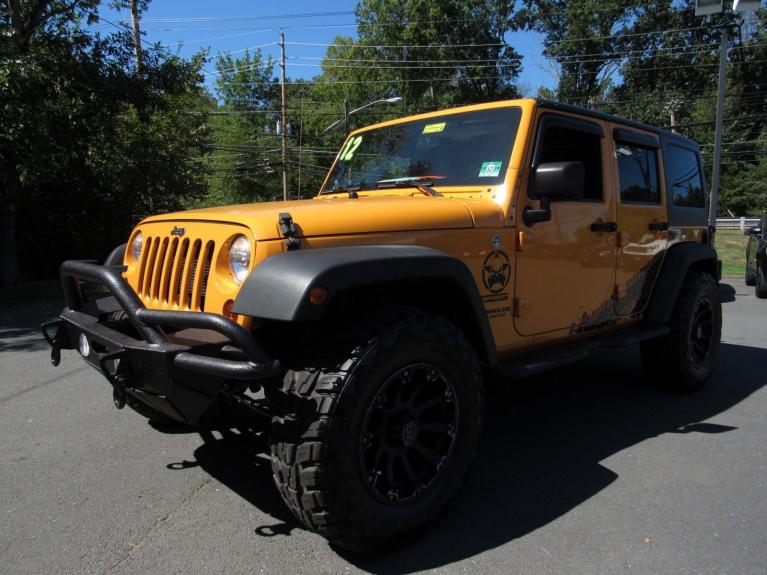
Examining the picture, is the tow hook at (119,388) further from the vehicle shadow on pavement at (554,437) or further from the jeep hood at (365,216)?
the vehicle shadow on pavement at (554,437)

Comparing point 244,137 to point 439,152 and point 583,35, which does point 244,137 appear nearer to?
point 583,35

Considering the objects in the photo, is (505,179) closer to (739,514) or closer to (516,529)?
(516,529)

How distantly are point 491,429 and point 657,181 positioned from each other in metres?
2.38

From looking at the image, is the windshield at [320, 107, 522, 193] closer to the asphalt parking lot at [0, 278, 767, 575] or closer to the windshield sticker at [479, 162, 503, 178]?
the windshield sticker at [479, 162, 503, 178]

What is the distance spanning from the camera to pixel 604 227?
371 cm

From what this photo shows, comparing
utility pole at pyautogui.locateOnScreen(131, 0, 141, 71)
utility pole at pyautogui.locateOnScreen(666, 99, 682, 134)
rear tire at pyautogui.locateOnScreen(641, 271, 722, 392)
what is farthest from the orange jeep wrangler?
utility pole at pyautogui.locateOnScreen(666, 99, 682, 134)

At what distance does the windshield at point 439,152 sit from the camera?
3.26 m

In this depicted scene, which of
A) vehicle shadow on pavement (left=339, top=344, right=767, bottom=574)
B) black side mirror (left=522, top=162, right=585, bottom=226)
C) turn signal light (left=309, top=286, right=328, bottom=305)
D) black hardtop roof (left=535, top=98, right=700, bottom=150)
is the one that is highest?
black hardtop roof (left=535, top=98, right=700, bottom=150)

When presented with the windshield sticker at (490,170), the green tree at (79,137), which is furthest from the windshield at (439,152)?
the green tree at (79,137)

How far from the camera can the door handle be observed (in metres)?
3.64

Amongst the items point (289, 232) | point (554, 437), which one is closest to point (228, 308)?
point (289, 232)

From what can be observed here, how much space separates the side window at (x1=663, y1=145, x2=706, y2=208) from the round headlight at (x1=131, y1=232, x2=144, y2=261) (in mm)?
3992

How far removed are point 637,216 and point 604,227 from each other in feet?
1.82

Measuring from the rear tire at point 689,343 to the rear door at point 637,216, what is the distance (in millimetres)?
364
